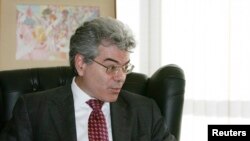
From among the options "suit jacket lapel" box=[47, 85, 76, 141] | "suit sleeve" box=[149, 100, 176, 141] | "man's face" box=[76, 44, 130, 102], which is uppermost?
"man's face" box=[76, 44, 130, 102]

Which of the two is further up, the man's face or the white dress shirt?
the man's face

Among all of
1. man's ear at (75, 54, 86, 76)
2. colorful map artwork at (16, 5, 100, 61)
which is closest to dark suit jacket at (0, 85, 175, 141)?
man's ear at (75, 54, 86, 76)

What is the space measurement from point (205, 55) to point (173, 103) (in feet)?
3.28

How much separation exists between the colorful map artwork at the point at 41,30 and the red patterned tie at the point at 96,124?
121cm

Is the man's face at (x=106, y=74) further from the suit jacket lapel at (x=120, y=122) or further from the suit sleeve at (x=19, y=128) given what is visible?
the suit sleeve at (x=19, y=128)

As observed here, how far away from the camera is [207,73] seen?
2.64m

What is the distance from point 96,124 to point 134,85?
389 millimetres

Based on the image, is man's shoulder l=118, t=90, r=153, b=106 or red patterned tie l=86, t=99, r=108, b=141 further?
man's shoulder l=118, t=90, r=153, b=106

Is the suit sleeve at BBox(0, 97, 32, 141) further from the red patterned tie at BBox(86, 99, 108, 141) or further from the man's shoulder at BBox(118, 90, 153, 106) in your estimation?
the man's shoulder at BBox(118, 90, 153, 106)

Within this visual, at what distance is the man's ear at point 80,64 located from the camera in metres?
1.58

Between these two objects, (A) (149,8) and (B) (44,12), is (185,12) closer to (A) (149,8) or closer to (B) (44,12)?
(A) (149,8)

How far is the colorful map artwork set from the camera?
2746 millimetres

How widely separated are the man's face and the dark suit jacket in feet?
0.43

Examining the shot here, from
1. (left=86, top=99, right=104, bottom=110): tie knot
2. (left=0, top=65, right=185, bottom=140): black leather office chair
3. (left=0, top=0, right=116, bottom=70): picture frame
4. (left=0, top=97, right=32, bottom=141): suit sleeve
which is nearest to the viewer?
(left=0, top=97, right=32, bottom=141): suit sleeve
